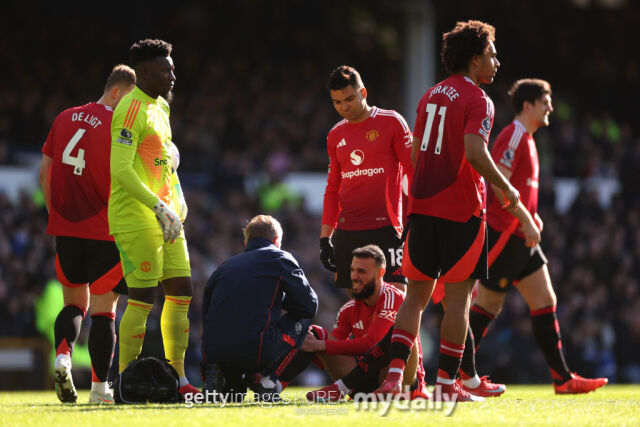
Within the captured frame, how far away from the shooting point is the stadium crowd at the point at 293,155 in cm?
1530

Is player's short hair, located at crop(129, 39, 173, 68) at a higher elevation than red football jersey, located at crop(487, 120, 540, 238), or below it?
higher

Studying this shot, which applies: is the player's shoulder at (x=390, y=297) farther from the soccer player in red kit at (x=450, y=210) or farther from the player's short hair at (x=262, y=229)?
the player's short hair at (x=262, y=229)

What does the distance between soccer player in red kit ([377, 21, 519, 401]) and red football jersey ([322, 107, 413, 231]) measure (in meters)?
1.06

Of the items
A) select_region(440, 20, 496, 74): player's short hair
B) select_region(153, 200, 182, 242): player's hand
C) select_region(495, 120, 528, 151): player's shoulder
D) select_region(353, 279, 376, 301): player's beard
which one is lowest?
select_region(353, 279, 376, 301): player's beard

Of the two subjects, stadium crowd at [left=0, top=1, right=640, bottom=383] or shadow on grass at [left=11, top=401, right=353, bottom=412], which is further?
stadium crowd at [left=0, top=1, right=640, bottom=383]

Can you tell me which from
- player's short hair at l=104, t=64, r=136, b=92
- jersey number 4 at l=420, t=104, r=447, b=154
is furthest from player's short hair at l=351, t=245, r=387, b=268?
player's short hair at l=104, t=64, r=136, b=92

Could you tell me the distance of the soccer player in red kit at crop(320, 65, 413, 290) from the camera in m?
7.39

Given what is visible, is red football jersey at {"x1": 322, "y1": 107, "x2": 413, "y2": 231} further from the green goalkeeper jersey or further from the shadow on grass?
the shadow on grass

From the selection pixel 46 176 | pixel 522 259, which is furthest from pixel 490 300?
pixel 46 176

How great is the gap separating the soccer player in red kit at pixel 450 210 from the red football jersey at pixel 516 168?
1.79 m

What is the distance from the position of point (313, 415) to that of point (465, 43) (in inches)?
96.4

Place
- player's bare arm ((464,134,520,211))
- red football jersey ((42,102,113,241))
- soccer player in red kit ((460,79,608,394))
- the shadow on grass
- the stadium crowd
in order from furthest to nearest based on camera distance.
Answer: the stadium crowd, soccer player in red kit ((460,79,608,394)), red football jersey ((42,102,113,241)), player's bare arm ((464,134,520,211)), the shadow on grass

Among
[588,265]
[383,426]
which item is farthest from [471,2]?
[383,426]

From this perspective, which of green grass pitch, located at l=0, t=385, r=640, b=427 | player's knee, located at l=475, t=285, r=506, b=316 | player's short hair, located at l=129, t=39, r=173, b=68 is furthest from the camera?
player's knee, located at l=475, t=285, r=506, b=316
